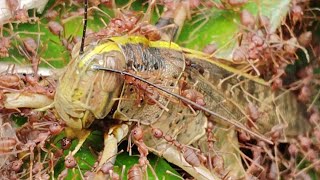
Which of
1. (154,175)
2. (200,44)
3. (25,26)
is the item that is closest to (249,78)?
(200,44)

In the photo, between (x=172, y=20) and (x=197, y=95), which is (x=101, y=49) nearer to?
(x=197, y=95)

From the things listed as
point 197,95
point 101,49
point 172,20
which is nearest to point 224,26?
point 172,20

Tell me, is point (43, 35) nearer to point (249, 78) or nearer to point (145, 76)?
point (145, 76)

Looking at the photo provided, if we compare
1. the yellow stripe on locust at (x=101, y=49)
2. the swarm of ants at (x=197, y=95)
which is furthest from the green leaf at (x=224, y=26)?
the yellow stripe on locust at (x=101, y=49)

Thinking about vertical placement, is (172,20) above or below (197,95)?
above

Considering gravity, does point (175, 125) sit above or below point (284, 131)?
above
